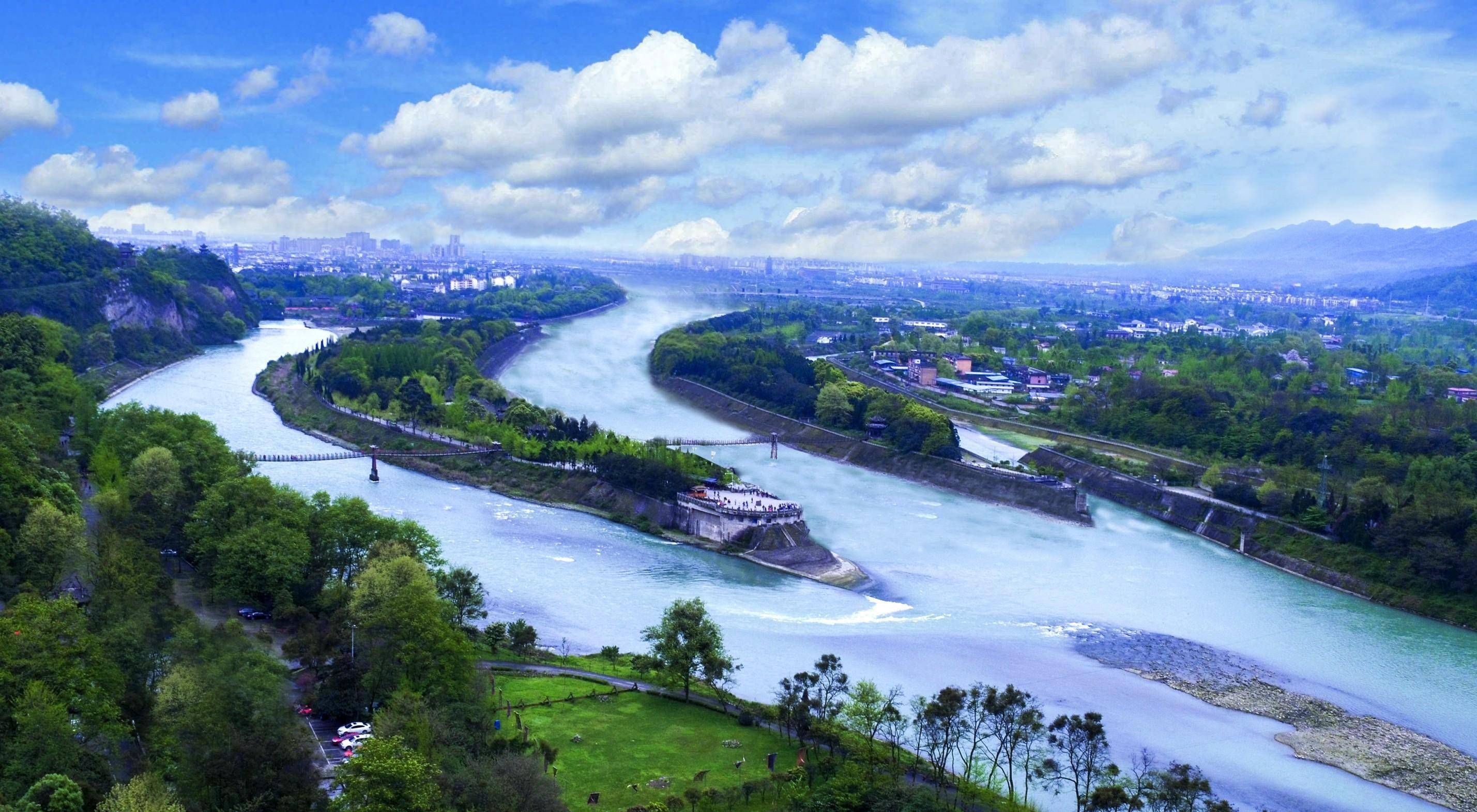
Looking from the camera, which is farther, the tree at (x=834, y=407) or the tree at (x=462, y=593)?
the tree at (x=834, y=407)

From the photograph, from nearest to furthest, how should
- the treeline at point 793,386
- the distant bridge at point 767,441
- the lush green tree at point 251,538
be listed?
the lush green tree at point 251,538, the treeline at point 793,386, the distant bridge at point 767,441

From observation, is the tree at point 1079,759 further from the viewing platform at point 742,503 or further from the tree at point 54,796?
the viewing platform at point 742,503

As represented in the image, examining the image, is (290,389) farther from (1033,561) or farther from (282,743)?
(282,743)

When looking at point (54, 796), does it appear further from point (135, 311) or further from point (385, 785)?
point (135, 311)

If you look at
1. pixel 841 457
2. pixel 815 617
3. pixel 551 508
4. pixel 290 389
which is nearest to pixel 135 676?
pixel 815 617

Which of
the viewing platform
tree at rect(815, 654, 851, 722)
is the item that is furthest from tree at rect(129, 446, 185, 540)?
tree at rect(815, 654, 851, 722)

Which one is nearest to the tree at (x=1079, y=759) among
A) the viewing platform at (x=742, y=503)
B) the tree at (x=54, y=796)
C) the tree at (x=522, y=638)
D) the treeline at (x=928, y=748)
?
the treeline at (x=928, y=748)
